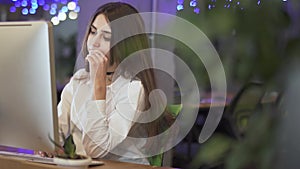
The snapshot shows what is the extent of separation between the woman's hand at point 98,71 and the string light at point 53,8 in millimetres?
674

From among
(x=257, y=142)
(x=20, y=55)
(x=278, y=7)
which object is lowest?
(x=20, y=55)

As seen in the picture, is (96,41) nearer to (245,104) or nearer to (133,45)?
(133,45)

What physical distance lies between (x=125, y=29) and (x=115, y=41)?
0.10 m

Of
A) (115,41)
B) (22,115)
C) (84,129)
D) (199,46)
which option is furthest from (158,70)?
(199,46)

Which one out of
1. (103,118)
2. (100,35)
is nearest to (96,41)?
(100,35)

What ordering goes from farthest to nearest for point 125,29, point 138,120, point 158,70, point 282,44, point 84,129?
point 158,70, point 125,29, point 138,120, point 84,129, point 282,44

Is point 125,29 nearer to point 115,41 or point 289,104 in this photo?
point 115,41

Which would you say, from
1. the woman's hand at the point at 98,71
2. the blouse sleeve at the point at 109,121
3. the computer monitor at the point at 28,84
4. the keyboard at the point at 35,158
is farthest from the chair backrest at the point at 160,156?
the computer monitor at the point at 28,84

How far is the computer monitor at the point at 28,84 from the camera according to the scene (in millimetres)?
1269

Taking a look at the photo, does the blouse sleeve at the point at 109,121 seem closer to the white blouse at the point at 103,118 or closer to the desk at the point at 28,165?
the white blouse at the point at 103,118

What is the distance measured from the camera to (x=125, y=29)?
2.51m

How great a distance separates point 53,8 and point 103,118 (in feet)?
4.65

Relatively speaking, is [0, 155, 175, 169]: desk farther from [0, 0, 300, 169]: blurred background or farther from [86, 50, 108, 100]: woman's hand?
[0, 0, 300, 169]: blurred background

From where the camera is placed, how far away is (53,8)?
327 cm
